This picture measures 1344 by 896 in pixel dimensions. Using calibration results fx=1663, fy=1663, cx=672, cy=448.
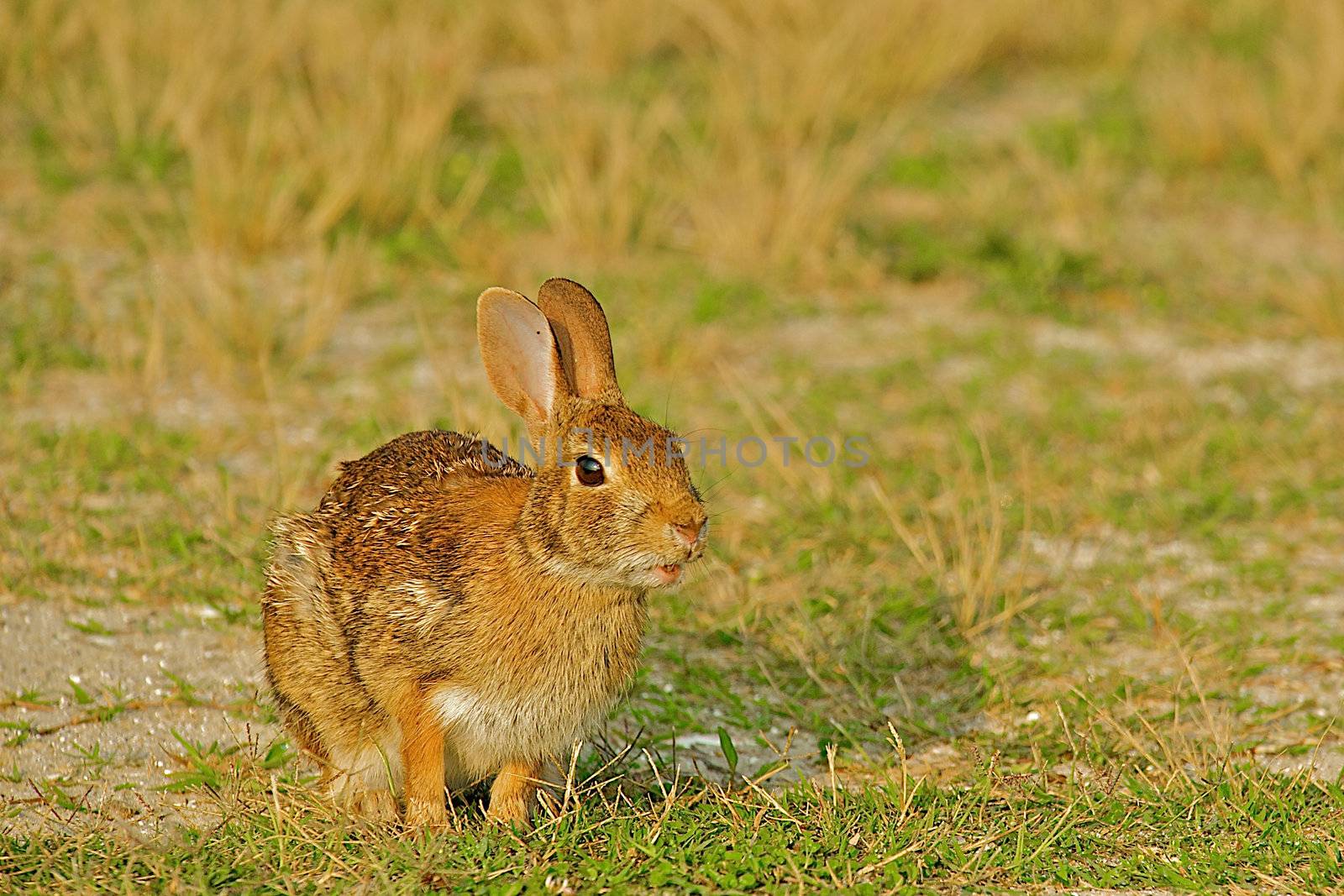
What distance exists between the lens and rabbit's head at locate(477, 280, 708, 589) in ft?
10.9

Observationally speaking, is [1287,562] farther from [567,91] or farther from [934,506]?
[567,91]

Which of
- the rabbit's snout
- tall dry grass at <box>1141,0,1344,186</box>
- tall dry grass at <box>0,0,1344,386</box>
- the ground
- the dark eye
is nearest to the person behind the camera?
the rabbit's snout

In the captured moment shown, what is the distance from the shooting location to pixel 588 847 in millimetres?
3508

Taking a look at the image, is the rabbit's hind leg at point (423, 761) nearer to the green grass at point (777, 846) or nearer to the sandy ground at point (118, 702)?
the green grass at point (777, 846)

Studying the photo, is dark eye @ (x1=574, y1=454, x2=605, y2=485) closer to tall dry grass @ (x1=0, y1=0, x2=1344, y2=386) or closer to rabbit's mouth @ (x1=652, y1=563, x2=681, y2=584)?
rabbit's mouth @ (x1=652, y1=563, x2=681, y2=584)

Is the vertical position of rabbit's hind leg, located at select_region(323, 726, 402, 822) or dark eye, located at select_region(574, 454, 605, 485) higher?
dark eye, located at select_region(574, 454, 605, 485)

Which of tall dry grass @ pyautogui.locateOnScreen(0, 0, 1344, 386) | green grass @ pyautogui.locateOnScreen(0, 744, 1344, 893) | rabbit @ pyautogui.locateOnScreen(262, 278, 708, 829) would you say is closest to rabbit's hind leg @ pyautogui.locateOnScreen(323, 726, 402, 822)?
rabbit @ pyautogui.locateOnScreen(262, 278, 708, 829)

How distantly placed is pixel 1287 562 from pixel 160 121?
530 cm

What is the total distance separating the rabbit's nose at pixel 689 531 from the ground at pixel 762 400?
2.23 feet

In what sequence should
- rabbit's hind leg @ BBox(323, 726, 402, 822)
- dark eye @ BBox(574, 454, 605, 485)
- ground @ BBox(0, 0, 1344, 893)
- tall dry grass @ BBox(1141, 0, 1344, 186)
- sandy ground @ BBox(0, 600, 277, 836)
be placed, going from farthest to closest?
tall dry grass @ BBox(1141, 0, 1344, 186)
sandy ground @ BBox(0, 600, 277, 836)
ground @ BBox(0, 0, 1344, 893)
rabbit's hind leg @ BBox(323, 726, 402, 822)
dark eye @ BBox(574, 454, 605, 485)

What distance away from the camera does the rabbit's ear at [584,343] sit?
12.2 feet

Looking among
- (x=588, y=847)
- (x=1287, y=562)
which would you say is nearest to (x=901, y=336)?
(x=1287, y=562)

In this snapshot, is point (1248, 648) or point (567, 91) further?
point (567, 91)

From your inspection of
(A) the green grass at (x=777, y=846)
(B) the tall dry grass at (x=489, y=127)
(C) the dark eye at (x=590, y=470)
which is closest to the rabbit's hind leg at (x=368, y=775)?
(A) the green grass at (x=777, y=846)
